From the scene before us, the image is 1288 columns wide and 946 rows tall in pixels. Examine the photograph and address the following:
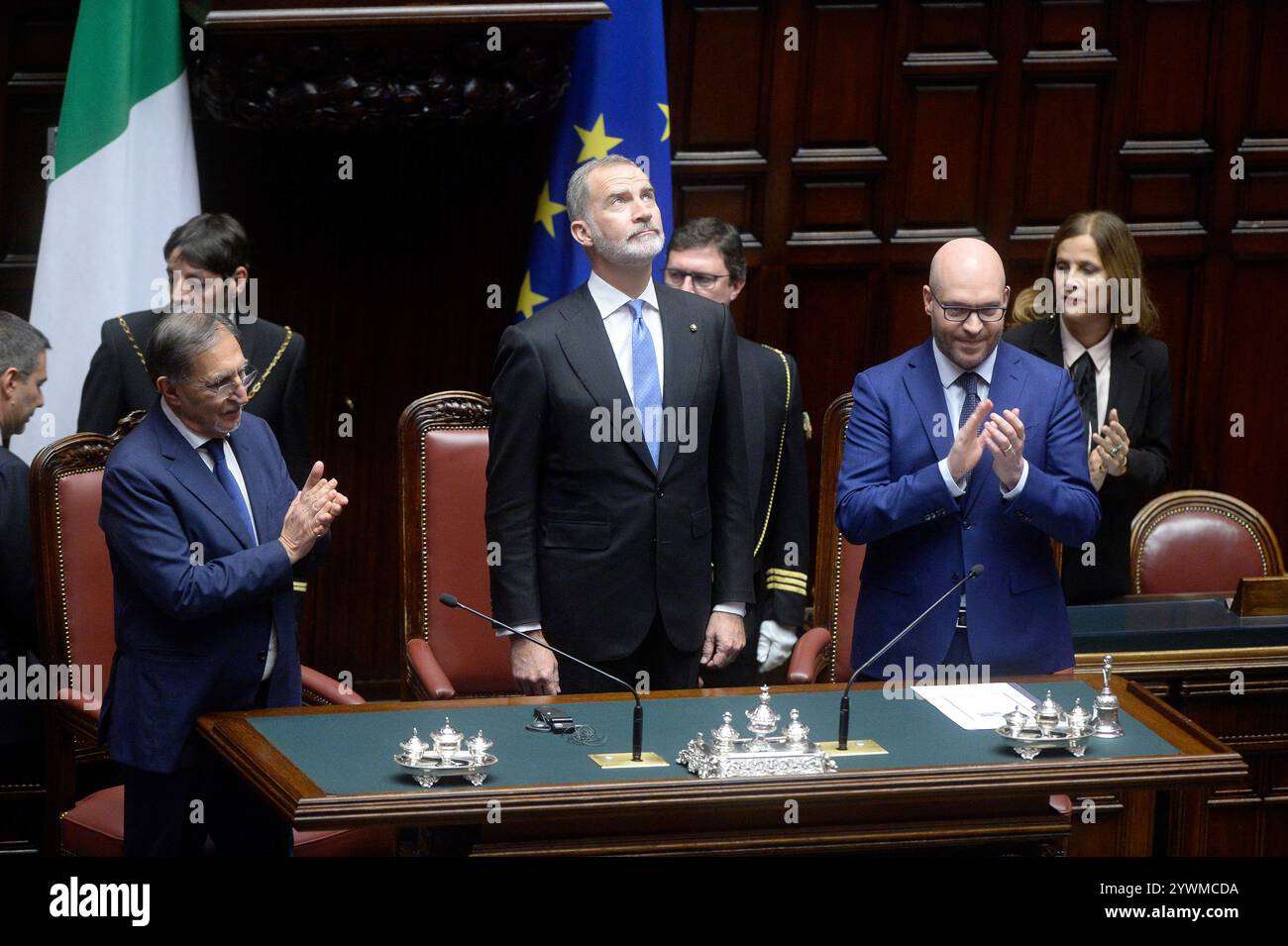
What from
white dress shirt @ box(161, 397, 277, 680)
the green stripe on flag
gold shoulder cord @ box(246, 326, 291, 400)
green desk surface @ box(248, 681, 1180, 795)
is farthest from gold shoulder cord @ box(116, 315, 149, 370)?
green desk surface @ box(248, 681, 1180, 795)

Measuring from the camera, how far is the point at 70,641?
4.46 metres

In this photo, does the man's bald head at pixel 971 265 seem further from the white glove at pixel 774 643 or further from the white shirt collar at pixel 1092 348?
the white shirt collar at pixel 1092 348

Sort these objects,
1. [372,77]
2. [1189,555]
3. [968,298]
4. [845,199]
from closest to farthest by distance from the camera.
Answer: [968,298] → [372,77] → [1189,555] → [845,199]

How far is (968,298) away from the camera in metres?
4.10

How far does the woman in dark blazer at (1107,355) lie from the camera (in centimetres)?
531

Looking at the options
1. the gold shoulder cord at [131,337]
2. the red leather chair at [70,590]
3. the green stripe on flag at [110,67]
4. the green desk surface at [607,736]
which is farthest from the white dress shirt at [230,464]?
the green stripe on flag at [110,67]

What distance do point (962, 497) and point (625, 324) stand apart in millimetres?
852

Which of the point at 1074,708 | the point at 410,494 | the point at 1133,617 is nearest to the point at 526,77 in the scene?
the point at 410,494

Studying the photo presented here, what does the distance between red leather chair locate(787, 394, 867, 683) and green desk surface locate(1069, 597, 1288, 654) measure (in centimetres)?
58

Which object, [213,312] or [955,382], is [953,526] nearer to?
[955,382]

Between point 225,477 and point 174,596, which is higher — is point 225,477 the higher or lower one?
the higher one

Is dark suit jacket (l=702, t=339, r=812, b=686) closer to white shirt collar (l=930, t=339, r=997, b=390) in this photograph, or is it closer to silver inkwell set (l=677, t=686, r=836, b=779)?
white shirt collar (l=930, t=339, r=997, b=390)

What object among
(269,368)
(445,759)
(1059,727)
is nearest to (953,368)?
(1059,727)

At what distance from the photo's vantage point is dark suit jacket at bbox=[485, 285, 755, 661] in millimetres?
4227
